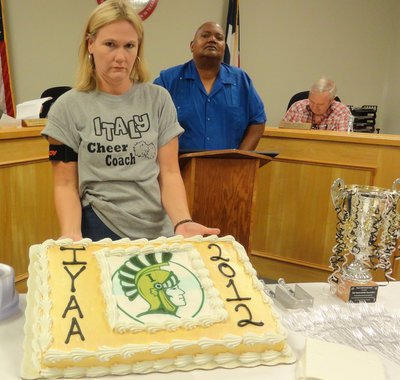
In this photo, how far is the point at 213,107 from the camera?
2795 mm

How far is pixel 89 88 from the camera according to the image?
144 cm

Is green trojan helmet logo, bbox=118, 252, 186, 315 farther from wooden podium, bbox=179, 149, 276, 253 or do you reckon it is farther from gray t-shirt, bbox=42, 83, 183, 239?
wooden podium, bbox=179, 149, 276, 253

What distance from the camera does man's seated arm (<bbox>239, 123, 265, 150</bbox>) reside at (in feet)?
9.33

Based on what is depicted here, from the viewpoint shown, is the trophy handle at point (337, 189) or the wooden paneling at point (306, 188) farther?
the wooden paneling at point (306, 188)

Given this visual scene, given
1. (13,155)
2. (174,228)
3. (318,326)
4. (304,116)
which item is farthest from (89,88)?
(304,116)

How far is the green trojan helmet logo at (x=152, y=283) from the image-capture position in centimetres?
101

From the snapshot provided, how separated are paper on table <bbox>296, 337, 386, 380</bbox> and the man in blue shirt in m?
1.87

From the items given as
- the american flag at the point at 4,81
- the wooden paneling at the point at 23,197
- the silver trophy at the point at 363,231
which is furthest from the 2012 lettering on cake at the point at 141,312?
the american flag at the point at 4,81

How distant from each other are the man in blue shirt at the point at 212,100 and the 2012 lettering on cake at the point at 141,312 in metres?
1.69

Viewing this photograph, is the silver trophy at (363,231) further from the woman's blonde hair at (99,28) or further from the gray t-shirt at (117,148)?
the woman's blonde hair at (99,28)

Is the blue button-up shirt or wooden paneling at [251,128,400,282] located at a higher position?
the blue button-up shirt

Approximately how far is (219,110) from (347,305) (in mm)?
1656

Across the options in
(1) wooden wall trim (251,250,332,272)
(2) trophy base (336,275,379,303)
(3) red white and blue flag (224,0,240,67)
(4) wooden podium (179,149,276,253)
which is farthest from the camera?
(3) red white and blue flag (224,0,240,67)

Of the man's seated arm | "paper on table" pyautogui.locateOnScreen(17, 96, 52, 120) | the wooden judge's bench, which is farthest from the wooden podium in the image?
"paper on table" pyautogui.locateOnScreen(17, 96, 52, 120)
